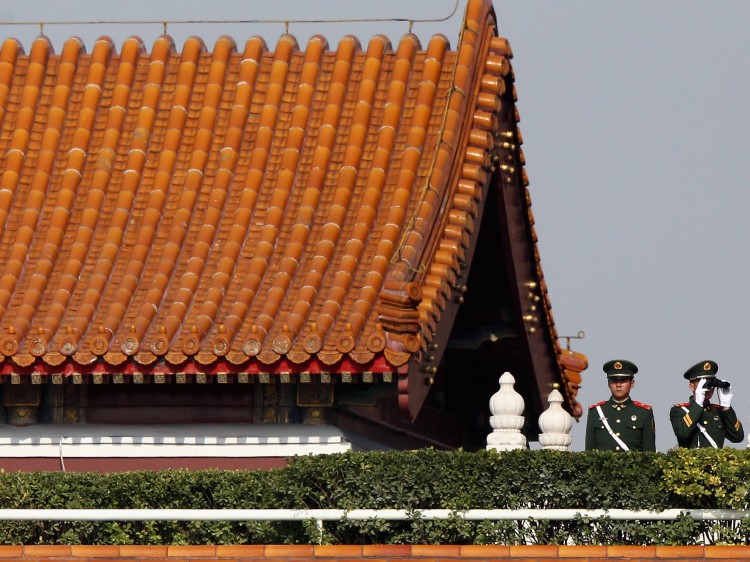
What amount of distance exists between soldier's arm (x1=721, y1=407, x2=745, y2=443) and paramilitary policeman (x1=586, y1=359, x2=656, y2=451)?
66cm

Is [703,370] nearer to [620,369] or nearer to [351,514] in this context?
[620,369]

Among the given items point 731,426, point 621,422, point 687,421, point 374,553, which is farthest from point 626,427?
point 374,553

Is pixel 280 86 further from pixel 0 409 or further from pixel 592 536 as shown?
pixel 592 536

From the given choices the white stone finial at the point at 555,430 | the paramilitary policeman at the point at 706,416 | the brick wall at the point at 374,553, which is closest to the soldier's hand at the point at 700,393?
the paramilitary policeman at the point at 706,416

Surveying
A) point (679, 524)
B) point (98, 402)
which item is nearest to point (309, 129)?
point (98, 402)

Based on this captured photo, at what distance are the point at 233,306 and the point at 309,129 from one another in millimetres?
2529

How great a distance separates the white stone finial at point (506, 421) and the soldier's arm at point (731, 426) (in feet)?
5.20

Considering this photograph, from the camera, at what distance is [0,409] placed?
1827 cm

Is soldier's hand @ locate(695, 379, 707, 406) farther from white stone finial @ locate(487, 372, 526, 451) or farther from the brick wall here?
the brick wall

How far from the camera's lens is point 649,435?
56.3 ft

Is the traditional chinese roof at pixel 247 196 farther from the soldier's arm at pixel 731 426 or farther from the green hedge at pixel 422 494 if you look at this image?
the soldier's arm at pixel 731 426

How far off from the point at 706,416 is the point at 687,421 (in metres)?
0.20

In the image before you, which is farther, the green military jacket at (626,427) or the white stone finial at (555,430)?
the green military jacket at (626,427)

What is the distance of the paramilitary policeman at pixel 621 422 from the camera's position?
17141mm
